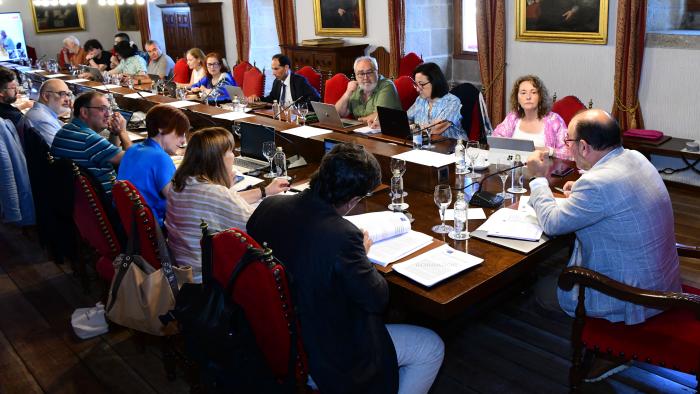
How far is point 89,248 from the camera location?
11.5 feet

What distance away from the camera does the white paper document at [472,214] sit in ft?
8.50

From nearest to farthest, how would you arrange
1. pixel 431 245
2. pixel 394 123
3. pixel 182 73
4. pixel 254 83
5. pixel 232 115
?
pixel 431 245
pixel 394 123
pixel 232 115
pixel 254 83
pixel 182 73

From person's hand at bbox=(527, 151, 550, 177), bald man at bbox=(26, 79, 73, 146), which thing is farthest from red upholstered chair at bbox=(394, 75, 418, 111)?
bald man at bbox=(26, 79, 73, 146)

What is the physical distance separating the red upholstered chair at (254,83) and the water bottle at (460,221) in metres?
4.41

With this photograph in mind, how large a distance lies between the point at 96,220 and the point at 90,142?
790 mm

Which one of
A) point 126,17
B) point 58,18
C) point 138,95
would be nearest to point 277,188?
point 138,95

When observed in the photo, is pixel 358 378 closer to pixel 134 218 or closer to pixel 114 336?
pixel 134 218

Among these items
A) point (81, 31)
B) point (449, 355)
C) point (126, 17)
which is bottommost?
point (449, 355)

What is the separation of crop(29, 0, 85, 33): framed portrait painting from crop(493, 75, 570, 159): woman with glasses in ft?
37.7

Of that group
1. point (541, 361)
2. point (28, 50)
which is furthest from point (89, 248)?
point (28, 50)

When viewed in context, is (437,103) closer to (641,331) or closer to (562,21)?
(562,21)

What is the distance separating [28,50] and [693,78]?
11864mm

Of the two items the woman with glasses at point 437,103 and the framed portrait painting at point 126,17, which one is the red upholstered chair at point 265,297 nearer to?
the woman with glasses at point 437,103

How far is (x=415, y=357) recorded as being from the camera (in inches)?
83.4
